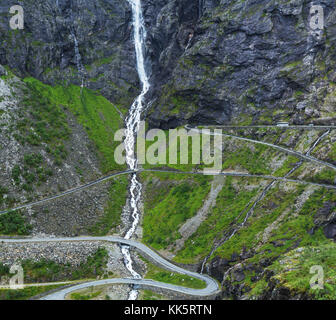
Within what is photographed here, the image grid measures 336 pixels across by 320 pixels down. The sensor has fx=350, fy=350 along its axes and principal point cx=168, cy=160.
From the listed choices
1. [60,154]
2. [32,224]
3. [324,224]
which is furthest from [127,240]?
[324,224]

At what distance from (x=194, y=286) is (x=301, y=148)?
3290cm

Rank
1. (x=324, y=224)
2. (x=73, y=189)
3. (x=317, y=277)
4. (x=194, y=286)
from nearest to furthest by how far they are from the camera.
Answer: (x=317, y=277), (x=324, y=224), (x=194, y=286), (x=73, y=189)

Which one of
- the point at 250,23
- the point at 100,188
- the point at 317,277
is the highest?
the point at 250,23

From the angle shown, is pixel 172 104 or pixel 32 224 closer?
pixel 32 224

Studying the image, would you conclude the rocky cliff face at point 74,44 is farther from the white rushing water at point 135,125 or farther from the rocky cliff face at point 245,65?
the rocky cliff face at point 245,65

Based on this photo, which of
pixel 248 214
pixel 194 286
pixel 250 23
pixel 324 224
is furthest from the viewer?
pixel 250 23

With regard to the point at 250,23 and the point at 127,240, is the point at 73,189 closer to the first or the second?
the point at 127,240

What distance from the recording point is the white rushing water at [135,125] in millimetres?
63569

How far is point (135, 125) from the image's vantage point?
10875 cm

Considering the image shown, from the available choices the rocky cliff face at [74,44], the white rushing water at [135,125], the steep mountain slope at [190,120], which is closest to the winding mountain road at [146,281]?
the steep mountain slope at [190,120]

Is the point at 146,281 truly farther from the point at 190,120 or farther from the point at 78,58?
the point at 78,58

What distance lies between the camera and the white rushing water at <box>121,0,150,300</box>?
63569 millimetres

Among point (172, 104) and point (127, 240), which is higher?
point (172, 104)

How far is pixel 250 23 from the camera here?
302 feet
